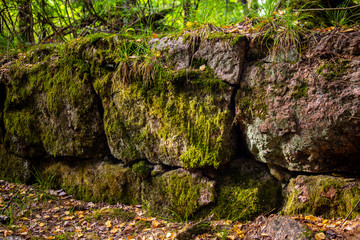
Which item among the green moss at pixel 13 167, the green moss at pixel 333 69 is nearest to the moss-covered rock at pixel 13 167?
the green moss at pixel 13 167

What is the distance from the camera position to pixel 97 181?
3.36m

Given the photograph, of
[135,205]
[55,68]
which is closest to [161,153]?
[135,205]

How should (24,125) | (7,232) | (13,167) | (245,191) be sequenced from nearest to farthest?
(7,232), (245,191), (24,125), (13,167)

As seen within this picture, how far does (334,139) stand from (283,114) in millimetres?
490

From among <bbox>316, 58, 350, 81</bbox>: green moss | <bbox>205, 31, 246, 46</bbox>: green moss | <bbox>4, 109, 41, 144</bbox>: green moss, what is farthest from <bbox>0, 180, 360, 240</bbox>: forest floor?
<bbox>205, 31, 246, 46</bbox>: green moss

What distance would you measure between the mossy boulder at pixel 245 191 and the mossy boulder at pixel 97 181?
3.52 ft

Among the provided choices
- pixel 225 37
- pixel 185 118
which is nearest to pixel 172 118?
pixel 185 118

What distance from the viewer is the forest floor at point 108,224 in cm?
219

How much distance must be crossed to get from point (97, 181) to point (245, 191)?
1976 millimetres

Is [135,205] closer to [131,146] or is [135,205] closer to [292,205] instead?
[131,146]

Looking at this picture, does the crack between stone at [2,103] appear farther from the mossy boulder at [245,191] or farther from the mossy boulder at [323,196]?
the mossy boulder at [323,196]

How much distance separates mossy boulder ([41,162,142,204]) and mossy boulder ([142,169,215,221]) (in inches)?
9.5

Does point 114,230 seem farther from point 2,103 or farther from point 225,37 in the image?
point 2,103

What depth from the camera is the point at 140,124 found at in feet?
10.1
